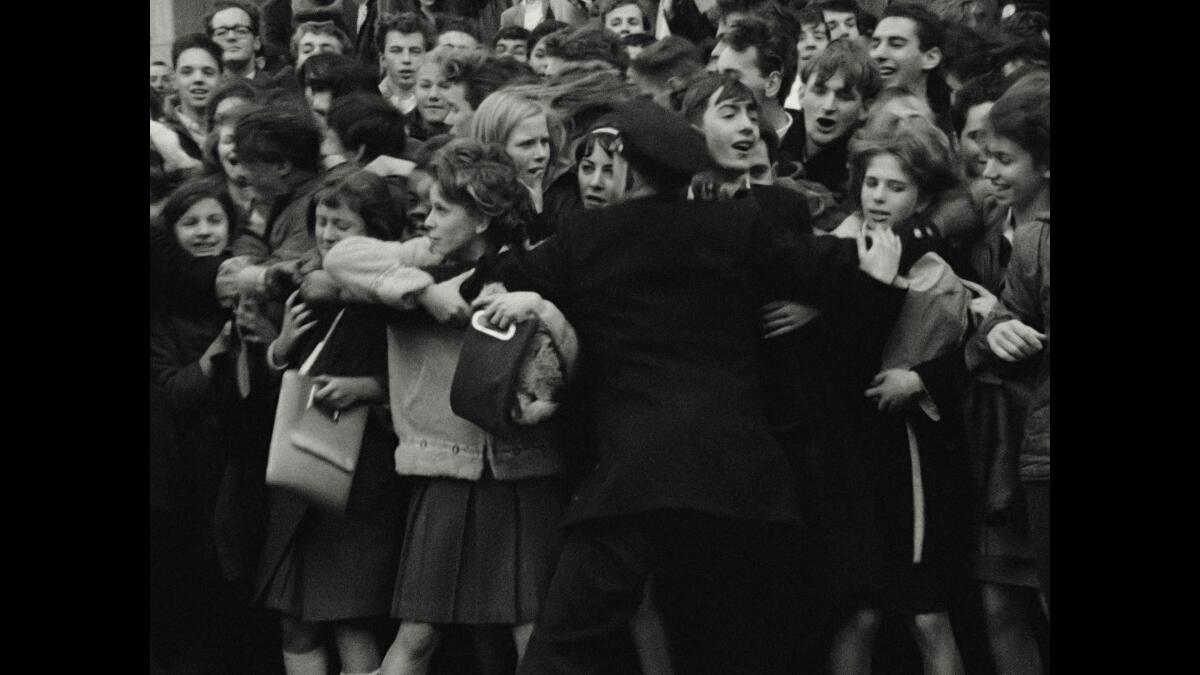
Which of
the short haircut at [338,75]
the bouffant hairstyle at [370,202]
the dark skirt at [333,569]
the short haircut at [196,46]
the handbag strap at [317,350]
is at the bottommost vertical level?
the dark skirt at [333,569]

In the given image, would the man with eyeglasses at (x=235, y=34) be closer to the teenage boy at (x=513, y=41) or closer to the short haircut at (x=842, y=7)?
the teenage boy at (x=513, y=41)

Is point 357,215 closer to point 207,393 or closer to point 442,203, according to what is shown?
point 442,203

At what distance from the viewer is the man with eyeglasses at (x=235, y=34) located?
8.14m

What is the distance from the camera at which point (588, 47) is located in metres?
6.56

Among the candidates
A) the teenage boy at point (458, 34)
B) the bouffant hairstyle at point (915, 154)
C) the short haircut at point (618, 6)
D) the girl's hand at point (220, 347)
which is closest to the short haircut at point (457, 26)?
the teenage boy at point (458, 34)

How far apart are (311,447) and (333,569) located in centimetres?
35

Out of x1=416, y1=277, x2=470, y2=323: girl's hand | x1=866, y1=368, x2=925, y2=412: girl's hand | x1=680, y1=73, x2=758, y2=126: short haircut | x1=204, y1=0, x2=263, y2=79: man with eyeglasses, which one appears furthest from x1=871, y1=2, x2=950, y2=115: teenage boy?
x1=204, y1=0, x2=263, y2=79: man with eyeglasses

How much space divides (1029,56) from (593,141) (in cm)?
188

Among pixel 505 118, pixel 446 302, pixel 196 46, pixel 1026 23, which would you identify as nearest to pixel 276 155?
pixel 505 118

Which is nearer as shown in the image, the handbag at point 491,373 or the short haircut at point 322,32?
the handbag at point 491,373

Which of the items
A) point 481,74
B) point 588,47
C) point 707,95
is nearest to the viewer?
point 707,95

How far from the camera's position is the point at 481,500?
5285 mm

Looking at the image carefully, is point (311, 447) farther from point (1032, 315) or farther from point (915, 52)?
point (915, 52)

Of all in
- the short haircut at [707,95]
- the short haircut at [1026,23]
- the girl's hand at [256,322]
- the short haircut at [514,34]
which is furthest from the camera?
the short haircut at [514,34]
